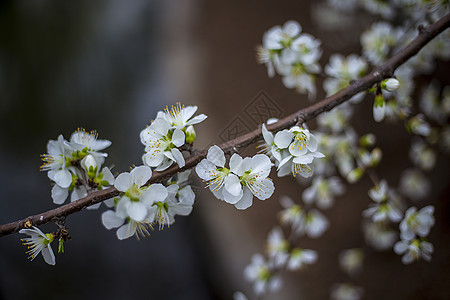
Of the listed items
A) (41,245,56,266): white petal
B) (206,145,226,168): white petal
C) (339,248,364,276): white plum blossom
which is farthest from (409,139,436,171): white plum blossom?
(41,245,56,266): white petal

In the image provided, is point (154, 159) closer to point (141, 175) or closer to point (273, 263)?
point (141, 175)

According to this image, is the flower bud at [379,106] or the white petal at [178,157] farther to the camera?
the flower bud at [379,106]

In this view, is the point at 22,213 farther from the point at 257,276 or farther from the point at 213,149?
the point at 213,149

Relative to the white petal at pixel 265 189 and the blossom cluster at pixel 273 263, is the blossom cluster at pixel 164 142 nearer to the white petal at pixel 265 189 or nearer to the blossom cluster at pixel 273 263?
the white petal at pixel 265 189

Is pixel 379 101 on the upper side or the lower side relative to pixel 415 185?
upper

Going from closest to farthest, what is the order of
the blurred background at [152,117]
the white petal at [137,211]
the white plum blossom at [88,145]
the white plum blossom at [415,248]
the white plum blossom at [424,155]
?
the white petal at [137,211]
the white plum blossom at [88,145]
the white plum blossom at [415,248]
the white plum blossom at [424,155]
the blurred background at [152,117]

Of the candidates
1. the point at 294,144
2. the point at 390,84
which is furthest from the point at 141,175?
the point at 390,84

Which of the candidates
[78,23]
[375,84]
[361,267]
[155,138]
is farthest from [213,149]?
[78,23]

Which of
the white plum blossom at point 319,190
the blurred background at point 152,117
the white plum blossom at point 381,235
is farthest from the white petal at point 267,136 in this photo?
the white plum blossom at point 381,235
